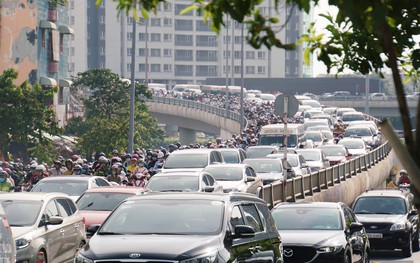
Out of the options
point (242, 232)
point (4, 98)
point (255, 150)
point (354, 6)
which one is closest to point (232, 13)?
point (354, 6)

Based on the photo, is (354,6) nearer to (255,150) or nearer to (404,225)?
(404,225)

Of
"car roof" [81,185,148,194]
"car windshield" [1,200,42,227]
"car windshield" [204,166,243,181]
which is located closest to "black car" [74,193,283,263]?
"car windshield" [1,200,42,227]

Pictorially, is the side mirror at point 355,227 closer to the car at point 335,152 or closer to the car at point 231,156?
the car at point 231,156

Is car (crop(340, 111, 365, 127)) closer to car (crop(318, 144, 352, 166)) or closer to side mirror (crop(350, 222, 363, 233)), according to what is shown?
car (crop(318, 144, 352, 166))

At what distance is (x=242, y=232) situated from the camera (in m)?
14.1

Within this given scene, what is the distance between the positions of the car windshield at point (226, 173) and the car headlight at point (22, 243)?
14843 mm

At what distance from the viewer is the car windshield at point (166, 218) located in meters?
14.0

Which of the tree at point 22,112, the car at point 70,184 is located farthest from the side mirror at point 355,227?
the tree at point 22,112

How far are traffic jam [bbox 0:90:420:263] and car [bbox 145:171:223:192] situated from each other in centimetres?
3

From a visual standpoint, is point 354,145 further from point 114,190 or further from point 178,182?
point 114,190

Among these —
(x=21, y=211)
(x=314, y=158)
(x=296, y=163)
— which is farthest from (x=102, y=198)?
(x=314, y=158)

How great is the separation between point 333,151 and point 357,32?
45.5 m

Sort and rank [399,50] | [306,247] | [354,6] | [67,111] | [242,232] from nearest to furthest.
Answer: [354,6], [399,50], [242,232], [306,247], [67,111]

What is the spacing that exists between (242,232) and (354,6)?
825cm
